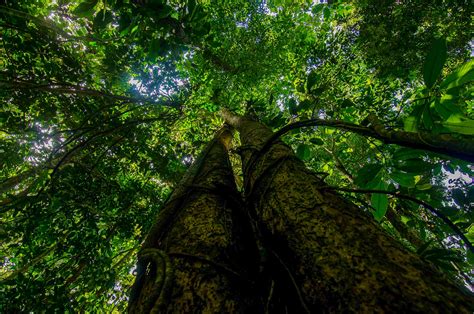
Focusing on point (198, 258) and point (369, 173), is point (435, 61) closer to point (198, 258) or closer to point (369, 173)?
point (369, 173)

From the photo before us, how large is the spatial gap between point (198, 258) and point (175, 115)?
2.91 metres

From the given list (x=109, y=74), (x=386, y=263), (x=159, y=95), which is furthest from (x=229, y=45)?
(x=386, y=263)

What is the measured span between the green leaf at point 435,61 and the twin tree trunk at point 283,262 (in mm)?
572

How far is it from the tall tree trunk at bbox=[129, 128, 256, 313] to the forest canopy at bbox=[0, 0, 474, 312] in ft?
1.81

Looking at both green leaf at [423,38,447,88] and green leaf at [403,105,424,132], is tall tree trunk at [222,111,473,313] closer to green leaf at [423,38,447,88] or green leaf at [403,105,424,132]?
green leaf at [403,105,424,132]

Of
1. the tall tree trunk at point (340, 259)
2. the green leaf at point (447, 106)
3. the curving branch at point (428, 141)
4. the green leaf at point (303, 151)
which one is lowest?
the tall tree trunk at point (340, 259)

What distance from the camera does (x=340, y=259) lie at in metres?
0.73

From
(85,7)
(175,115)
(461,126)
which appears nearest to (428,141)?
(461,126)

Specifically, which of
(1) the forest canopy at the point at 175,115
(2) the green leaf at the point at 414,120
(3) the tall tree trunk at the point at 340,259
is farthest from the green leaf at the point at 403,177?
(3) the tall tree trunk at the point at 340,259

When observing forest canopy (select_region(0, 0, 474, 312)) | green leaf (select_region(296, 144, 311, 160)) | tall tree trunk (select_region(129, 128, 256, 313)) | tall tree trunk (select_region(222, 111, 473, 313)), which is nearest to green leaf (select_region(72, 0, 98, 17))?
forest canopy (select_region(0, 0, 474, 312))

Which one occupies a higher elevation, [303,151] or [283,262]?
[303,151]

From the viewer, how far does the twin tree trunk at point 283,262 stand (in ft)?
2.01

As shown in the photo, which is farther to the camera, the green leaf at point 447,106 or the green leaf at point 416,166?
the green leaf at point 416,166

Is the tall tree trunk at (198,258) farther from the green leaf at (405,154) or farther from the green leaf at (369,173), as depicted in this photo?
the green leaf at (405,154)
